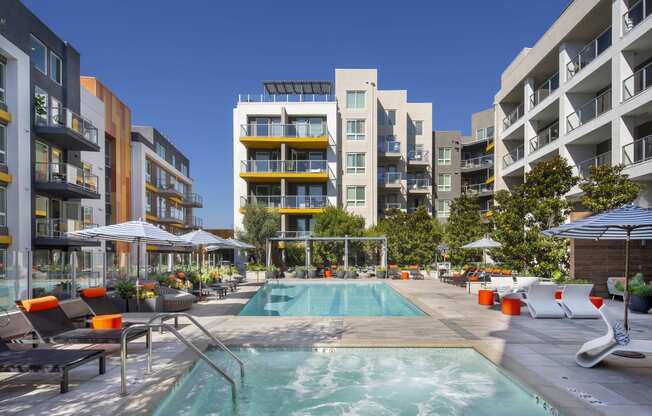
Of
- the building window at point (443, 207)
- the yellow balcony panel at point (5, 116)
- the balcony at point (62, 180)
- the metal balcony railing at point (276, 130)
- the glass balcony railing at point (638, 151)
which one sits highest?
the metal balcony railing at point (276, 130)

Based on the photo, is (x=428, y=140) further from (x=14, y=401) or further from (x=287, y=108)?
(x=14, y=401)

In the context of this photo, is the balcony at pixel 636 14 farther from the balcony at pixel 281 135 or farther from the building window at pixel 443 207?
the building window at pixel 443 207

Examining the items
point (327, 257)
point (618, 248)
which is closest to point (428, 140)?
point (327, 257)

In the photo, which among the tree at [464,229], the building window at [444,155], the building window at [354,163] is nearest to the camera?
the tree at [464,229]

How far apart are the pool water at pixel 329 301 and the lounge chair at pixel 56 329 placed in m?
5.62

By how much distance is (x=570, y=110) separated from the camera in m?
22.8

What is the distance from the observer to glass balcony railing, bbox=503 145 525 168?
29.5m

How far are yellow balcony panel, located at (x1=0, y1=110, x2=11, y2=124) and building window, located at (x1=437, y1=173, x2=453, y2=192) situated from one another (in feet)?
114

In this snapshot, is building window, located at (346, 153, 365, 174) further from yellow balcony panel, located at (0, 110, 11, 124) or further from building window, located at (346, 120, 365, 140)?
yellow balcony panel, located at (0, 110, 11, 124)

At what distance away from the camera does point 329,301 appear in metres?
16.7

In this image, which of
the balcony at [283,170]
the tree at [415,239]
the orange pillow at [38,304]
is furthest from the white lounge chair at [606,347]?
the balcony at [283,170]

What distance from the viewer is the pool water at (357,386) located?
5.53m

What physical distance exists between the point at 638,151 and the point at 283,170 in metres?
22.3

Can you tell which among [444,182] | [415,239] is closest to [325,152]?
[415,239]
